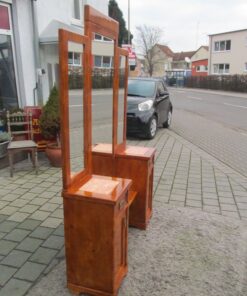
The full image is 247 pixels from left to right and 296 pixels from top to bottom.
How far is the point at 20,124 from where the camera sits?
6.29 m

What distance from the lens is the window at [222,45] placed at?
40.5 metres

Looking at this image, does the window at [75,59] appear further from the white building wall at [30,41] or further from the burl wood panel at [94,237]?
the white building wall at [30,41]

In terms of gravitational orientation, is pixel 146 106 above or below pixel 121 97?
below

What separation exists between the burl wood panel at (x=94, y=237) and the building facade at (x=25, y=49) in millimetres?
5108

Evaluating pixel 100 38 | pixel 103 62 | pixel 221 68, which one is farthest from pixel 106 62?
pixel 221 68

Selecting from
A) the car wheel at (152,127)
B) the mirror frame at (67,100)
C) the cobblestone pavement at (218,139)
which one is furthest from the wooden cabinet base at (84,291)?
the car wheel at (152,127)

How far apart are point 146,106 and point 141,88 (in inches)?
37.2

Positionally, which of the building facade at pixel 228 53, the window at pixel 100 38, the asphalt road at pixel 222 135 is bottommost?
the asphalt road at pixel 222 135

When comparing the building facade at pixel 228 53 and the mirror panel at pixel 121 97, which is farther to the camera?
the building facade at pixel 228 53

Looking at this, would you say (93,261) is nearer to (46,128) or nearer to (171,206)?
(171,206)

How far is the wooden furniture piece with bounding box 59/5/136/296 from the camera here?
248cm

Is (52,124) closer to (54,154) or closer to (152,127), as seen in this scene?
(54,154)

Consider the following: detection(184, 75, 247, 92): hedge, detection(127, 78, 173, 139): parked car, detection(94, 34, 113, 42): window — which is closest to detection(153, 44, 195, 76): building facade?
detection(184, 75, 247, 92): hedge

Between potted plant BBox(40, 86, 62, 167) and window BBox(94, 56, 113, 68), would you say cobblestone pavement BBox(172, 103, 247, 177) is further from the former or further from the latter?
window BBox(94, 56, 113, 68)
